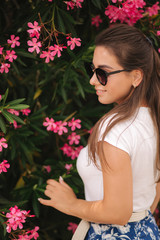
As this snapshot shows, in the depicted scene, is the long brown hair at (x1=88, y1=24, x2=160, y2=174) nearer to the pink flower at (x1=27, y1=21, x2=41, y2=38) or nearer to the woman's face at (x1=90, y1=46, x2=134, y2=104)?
the woman's face at (x1=90, y1=46, x2=134, y2=104)

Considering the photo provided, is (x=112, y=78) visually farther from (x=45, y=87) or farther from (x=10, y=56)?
(x=45, y=87)

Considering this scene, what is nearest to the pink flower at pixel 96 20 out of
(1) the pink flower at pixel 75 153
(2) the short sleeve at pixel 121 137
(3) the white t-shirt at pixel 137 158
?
(1) the pink flower at pixel 75 153

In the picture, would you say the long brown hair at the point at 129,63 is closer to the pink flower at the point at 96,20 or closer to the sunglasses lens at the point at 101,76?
A: the sunglasses lens at the point at 101,76

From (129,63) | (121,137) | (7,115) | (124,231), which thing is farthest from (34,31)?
(124,231)

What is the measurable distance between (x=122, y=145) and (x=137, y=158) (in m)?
0.12

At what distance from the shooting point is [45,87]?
6.68 feet

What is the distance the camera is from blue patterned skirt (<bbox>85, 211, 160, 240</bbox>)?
117cm

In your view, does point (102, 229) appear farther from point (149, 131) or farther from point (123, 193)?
point (149, 131)

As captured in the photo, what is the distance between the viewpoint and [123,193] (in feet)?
3.19

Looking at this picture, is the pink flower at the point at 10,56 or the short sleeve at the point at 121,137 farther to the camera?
the pink flower at the point at 10,56

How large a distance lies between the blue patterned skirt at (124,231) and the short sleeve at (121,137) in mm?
371

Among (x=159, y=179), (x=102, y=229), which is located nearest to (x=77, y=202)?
(x=102, y=229)

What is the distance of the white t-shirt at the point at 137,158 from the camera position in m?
1.01

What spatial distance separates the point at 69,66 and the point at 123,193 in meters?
0.89
